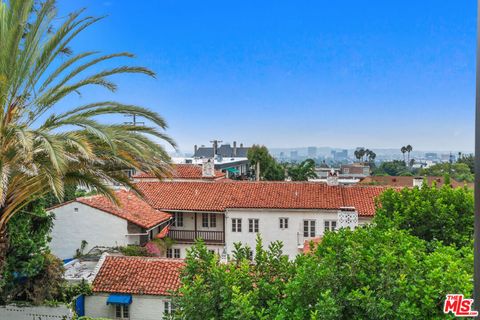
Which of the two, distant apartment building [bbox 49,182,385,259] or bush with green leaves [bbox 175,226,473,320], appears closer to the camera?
bush with green leaves [bbox 175,226,473,320]

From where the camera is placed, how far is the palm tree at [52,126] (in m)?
9.38

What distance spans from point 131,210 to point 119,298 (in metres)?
9.21

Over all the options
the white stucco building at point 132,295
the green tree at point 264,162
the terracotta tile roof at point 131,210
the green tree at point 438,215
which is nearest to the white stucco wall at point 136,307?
the white stucco building at point 132,295

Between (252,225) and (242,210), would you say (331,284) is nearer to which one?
(242,210)

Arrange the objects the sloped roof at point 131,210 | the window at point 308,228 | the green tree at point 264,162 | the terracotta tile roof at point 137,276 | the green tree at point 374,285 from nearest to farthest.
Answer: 1. the green tree at point 374,285
2. the terracotta tile roof at point 137,276
3. the sloped roof at point 131,210
4. the window at point 308,228
5. the green tree at point 264,162

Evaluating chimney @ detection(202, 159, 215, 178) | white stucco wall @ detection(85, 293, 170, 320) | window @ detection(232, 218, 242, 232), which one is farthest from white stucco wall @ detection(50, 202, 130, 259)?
chimney @ detection(202, 159, 215, 178)

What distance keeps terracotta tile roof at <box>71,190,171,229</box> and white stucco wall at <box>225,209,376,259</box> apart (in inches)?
184

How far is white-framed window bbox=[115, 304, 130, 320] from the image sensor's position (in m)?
16.0

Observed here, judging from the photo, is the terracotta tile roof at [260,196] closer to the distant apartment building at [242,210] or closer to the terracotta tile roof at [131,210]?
the distant apartment building at [242,210]

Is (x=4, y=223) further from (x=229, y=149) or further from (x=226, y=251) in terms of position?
(x=229, y=149)

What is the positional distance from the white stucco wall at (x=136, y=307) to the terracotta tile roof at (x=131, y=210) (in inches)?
217

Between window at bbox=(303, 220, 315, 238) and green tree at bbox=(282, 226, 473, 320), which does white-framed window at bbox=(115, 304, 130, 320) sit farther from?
window at bbox=(303, 220, 315, 238)

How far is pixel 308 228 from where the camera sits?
27500 mm

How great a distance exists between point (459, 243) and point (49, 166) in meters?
11.3
